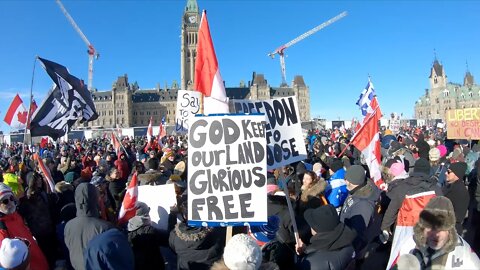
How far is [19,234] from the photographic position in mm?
3832

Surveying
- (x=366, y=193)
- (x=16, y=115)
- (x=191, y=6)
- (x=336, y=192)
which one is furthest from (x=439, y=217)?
(x=191, y=6)

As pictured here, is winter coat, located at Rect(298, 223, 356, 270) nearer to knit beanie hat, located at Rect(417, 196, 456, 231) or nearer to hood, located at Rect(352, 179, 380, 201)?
knit beanie hat, located at Rect(417, 196, 456, 231)

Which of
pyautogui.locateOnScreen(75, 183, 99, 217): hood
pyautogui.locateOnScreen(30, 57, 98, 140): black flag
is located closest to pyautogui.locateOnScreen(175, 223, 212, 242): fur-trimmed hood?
pyautogui.locateOnScreen(75, 183, 99, 217): hood

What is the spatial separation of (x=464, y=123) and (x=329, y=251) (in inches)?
375

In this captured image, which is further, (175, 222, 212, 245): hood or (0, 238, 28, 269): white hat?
(175, 222, 212, 245): hood

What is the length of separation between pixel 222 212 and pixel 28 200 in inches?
112

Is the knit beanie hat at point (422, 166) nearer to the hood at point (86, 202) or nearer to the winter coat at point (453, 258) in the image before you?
the winter coat at point (453, 258)

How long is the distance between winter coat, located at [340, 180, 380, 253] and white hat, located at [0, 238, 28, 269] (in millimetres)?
3289

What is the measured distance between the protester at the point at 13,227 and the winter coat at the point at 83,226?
281 millimetres

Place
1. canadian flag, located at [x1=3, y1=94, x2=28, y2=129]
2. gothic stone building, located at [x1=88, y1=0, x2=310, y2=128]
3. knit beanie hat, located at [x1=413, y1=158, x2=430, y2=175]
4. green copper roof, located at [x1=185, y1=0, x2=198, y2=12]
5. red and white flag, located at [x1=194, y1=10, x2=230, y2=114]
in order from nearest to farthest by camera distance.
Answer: red and white flag, located at [x1=194, y1=10, x2=230, y2=114], knit beanie hat, located at [x1=413, y1=158, x2=430, y2=175], canadian flag, located at [x1=3, y1=94, x2=28, y2=129], gothic stone building, located at [x1=88, y1=0, x2=310, y2=128], green copper roof, located at [x1=185, y1=0, x2=198, y2=12]

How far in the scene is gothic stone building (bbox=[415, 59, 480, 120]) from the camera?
102 metres

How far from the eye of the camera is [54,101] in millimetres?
8305

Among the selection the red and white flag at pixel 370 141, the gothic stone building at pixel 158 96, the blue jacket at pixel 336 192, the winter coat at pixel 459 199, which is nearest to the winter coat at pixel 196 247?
the blue jacket at pixel 336 192

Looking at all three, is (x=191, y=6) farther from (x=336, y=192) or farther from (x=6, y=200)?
(x=6, y=200)
